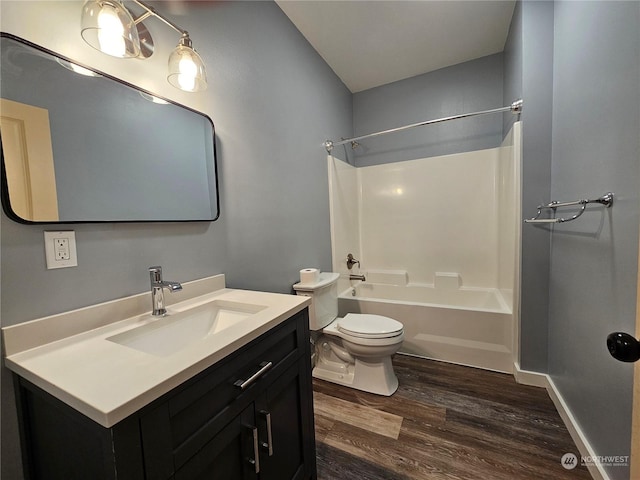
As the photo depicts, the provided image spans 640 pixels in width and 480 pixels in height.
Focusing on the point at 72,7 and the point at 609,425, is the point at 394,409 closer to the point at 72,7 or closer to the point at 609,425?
the point at 609,425

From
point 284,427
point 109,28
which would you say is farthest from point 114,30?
point 284,427

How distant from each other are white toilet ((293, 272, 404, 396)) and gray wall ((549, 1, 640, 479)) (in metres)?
0.92

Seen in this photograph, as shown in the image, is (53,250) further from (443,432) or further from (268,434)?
(443,432)

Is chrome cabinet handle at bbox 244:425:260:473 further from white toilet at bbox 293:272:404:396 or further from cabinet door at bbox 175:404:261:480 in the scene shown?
white toilet at bbox 293:272:404:396

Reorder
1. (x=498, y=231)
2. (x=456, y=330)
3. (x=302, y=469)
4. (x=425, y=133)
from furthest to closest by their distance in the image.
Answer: (x=425, y=133) < (x=498, y=231) < (x=456, y=330) < (x=302, y=469)

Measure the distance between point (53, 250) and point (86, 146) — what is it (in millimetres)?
360

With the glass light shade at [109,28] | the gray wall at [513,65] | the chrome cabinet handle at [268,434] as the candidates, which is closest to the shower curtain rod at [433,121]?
the gray wall at [513,65]

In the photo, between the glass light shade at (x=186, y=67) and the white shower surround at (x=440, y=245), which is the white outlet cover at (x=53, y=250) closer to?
the glass light shade at (x=186, y=67)

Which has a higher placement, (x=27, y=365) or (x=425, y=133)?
(x=425, y=133)

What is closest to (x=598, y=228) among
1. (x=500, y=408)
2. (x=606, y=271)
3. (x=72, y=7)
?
(x=606, y=271)

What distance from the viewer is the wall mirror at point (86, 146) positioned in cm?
74

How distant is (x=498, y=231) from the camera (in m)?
2.50

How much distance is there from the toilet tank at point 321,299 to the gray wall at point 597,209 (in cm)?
142

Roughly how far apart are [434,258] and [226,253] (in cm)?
226
